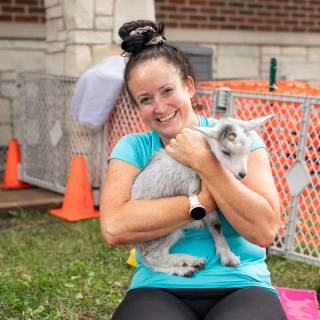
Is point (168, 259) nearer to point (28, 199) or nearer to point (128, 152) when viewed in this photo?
point (128, 152)

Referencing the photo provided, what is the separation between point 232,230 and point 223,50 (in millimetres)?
7432

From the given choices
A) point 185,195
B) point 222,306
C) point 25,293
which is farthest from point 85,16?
point 222,306

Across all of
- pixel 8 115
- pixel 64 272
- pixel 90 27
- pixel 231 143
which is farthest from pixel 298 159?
pixel 8 115

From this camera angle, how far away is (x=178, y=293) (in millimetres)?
2504

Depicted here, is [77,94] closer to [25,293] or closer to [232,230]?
[25,293]

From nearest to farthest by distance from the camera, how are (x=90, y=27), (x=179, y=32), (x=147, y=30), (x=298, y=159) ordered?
(x=147, y=30) < (x=298, y=159) < (x=90, y=27) < (x=179, y=32)

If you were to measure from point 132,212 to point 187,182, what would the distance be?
0.90 feet

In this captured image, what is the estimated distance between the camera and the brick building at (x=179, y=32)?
21.8 ft

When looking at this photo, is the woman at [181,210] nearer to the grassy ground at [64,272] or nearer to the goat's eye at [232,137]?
the goat's eye at [232,137]

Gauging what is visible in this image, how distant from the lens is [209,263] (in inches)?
99.2

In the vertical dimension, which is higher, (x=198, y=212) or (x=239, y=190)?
(x=239, y=190)

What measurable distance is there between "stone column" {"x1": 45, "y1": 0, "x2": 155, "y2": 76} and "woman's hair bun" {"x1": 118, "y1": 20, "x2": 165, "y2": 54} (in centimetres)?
397

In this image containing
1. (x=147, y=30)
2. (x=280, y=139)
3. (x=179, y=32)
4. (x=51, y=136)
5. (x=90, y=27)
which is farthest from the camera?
(x=179, y=32)

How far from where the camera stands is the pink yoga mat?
344 centimetres
